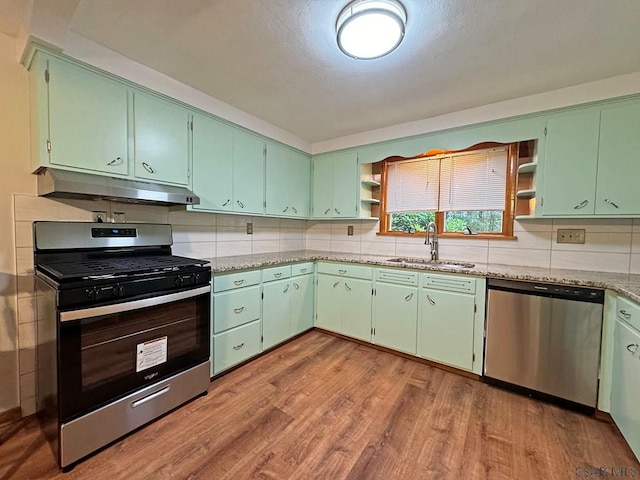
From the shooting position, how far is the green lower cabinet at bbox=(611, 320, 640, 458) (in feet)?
4.58

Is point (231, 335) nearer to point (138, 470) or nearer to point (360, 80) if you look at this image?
point (138, 470)

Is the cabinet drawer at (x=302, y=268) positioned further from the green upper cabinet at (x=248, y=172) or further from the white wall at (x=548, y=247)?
the white wall at (x=548, y=247)

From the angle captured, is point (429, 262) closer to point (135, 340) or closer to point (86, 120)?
point (135, 340)

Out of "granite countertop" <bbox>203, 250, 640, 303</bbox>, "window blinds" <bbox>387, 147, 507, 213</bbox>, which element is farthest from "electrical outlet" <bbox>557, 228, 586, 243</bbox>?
"window blinds" <bbox>387, 147, 507, 213</bbox>

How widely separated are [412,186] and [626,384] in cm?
214

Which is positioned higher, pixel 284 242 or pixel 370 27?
pixel 370 27

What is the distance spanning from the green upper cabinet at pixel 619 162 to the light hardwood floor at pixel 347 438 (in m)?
1.45

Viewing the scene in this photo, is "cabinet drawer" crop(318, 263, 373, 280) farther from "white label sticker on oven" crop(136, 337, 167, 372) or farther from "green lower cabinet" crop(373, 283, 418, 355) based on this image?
"white label sticker on oven" crop(136, 337, 167, 372)

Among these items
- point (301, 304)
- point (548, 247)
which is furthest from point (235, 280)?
point (548, 247)

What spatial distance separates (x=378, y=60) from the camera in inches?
70.1

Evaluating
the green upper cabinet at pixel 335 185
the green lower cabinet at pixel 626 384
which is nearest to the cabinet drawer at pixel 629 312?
the green lower cabinet at pixel 626 384

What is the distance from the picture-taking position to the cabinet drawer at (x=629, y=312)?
4.73 ft

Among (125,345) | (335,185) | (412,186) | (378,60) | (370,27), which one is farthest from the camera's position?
(335,185)

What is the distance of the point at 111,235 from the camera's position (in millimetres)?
1897
